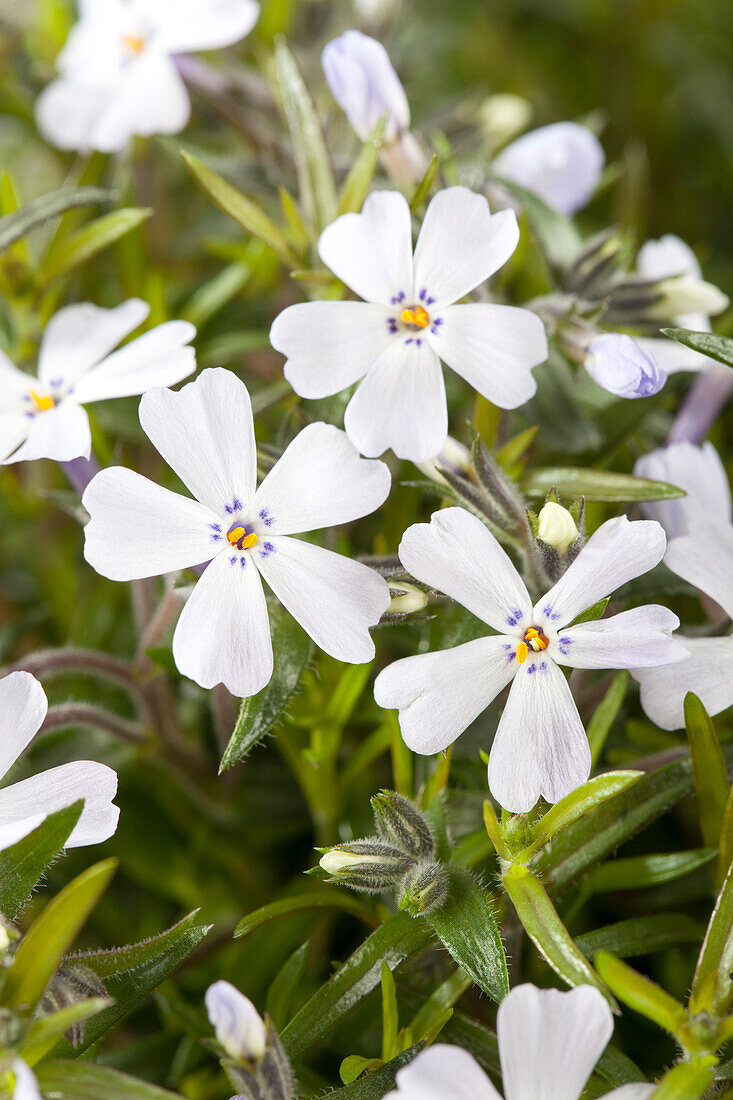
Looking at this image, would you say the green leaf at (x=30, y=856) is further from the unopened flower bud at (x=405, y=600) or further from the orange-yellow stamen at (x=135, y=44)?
the orange-yellow stamen at (x=135, y=44)

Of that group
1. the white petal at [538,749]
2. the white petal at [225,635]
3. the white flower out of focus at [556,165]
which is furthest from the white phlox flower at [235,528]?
the white flower out of focus at [556,165]

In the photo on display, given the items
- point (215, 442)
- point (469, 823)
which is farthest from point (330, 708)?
point (215, 442)

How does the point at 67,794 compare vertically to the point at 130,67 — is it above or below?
below

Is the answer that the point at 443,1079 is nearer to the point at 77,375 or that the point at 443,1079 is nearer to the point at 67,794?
the point at 67,794

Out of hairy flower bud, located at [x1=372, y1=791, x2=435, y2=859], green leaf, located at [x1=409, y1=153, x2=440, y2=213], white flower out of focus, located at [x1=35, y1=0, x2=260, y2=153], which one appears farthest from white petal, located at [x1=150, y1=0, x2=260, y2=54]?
hairy flower bud, located at [x1=372, y1=791, x2=435, y2=859]

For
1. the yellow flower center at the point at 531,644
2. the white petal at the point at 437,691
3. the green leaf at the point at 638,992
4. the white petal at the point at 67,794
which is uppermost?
the yellow flower center at the point at 531,644

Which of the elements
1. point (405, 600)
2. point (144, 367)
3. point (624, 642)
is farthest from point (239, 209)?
point (624, 642)

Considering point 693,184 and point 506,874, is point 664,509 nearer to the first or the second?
point 506,874
